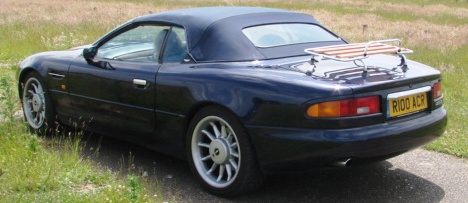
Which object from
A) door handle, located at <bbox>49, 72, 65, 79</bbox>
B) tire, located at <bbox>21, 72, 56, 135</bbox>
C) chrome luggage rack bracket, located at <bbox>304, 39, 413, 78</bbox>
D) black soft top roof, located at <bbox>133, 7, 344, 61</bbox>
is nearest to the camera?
chrome luggage rack bracket, located at <bbox>304, 39, 413, 78</bbox>

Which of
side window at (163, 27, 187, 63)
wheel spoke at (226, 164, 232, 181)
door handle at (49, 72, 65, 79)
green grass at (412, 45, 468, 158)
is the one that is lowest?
green grass at (412, 45, 468, 158)

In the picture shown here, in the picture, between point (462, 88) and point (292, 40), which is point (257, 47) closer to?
point (292, 40)

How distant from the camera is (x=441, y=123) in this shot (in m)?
4.41

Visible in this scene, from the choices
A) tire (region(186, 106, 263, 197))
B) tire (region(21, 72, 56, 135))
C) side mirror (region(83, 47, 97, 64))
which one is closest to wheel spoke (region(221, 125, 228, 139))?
tire (region(186, 106, 263, 197))

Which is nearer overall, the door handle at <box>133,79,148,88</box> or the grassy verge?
the grassy verge

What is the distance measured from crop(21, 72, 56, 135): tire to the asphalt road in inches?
27.7

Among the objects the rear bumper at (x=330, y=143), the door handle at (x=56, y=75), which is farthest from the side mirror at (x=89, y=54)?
the rear bumper at (x=330, y=143)

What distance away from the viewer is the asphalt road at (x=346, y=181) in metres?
4.38

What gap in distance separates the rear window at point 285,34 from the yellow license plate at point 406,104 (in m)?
1.14

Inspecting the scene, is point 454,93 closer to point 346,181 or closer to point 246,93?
point 346,181

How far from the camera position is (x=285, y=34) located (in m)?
5.00

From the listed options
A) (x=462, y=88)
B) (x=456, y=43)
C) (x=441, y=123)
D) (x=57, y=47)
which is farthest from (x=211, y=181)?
(x=456, y=43)

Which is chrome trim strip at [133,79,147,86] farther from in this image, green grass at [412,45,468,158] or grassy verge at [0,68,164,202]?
green grass at [412,45,468,158]

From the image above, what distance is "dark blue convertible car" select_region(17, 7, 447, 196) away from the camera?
386 centimetres
